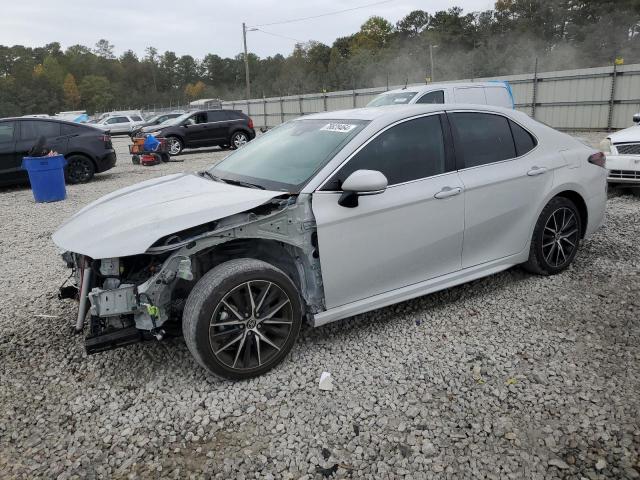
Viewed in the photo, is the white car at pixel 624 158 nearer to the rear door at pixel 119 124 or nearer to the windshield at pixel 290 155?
the windshield at pixel 290 155

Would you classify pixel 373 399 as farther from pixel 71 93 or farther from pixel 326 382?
pixel 71 93

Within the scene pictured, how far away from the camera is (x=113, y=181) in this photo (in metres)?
12.1

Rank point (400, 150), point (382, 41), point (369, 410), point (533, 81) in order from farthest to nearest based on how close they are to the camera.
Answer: point (382, 41) → point (533, 81) → point (400, 150) → point (369, 410)

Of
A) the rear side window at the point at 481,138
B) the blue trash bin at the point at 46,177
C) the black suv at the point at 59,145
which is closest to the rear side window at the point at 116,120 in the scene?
the black suv at the point at 59,145

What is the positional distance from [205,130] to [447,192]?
16033 millimetres

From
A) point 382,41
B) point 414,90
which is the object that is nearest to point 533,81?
point 414,90

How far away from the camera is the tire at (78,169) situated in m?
11.5

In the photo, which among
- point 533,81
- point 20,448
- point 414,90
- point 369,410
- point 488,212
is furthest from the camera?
point 533,81

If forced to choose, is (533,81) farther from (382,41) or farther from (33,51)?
(33,51)

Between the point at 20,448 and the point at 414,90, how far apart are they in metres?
9.93

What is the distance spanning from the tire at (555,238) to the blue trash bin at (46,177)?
8551 millimetres

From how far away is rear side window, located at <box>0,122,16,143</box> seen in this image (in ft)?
34.5

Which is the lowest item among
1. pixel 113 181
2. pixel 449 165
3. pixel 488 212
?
pixel 113 181

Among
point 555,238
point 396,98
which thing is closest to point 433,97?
point 396,98
